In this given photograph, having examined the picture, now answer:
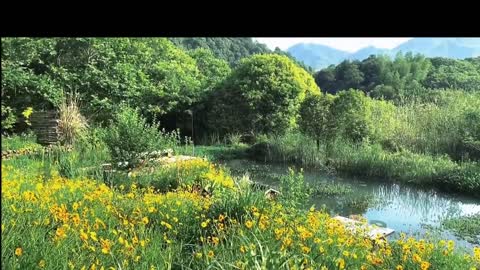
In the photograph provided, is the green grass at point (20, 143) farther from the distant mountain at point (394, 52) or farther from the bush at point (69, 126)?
the distant mountain at point (394, 52)

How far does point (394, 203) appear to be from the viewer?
25.2 ft

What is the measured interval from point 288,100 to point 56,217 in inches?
403

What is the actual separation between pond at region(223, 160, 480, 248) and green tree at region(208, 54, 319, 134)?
12.6 ft

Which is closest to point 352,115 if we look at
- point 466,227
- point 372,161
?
point 372,161

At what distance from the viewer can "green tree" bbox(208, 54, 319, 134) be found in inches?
520

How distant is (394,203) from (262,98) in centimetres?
625

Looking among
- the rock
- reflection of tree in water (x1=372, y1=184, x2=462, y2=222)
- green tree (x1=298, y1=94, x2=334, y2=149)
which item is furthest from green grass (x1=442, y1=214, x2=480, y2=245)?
the rock

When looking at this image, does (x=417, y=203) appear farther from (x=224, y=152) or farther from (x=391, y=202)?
(x=224, y=152)

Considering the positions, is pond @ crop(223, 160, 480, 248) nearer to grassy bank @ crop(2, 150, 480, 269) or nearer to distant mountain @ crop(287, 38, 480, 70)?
grassy bank @ crop(2, 150, 480, 269)

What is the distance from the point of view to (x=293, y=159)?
1108 centimetres

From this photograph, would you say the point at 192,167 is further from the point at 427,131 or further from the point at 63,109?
the point at 427,131

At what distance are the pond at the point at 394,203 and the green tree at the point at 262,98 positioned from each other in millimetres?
3847

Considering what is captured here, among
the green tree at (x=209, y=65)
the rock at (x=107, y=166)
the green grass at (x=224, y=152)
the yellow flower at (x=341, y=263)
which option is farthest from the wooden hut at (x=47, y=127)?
the yellow flower at (x=341, y=263)
